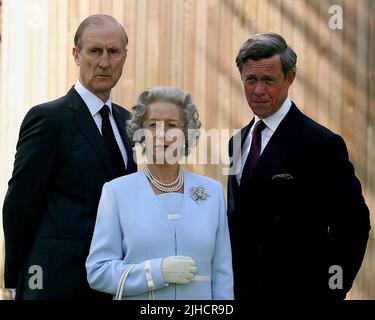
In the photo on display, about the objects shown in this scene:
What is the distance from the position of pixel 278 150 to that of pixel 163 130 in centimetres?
63

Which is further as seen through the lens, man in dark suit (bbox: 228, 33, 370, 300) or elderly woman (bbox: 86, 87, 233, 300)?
man in dark suit (bbox: 228, 33, 370, 300)

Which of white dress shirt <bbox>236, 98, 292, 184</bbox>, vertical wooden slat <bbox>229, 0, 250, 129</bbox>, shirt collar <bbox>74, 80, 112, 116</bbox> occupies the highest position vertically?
vertical wooden slat <bbox>229, 0, 250, 129</bbox>

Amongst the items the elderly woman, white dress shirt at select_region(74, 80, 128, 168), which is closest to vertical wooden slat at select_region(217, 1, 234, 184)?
white dress shirt at select_region(74, 80, 128, 168)

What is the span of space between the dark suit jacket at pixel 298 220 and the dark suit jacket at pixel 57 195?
58 centimetres

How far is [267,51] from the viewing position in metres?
3.77

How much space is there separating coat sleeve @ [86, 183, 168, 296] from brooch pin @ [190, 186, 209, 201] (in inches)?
10.6

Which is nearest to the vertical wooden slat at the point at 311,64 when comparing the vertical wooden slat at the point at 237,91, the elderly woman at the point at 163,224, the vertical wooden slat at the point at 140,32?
the vertical wooden slat at the point at 237,91

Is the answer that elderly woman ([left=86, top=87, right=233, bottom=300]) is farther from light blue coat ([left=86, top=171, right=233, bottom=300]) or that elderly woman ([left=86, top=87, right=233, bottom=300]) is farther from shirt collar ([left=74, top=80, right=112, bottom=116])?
shirt collar ([left=74, top=80, right=112, bottom=116])

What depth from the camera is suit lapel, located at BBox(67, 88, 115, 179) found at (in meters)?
3.75

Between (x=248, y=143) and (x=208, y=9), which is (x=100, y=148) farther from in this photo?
(x=208, y=9)

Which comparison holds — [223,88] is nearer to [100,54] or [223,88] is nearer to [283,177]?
[100,54]

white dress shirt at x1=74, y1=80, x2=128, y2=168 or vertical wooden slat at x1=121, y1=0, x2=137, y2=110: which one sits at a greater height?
vertical wooden slat at x1=121, y1=0, x2=137, y2=110

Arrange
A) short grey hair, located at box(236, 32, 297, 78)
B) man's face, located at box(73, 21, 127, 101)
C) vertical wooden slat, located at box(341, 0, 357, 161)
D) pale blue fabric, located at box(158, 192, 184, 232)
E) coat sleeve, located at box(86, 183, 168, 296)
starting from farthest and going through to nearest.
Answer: vertical wooden slat, located at box(341, 0, 357, 161) → man's face, located at box(73, 21, 127, 101) → short grey hair, located at box(236, 32, 297, 78) → pale blue fabric, located at box(158, 192, 184, 232) → coat sleeve, located at box(86, 183, 168, 296)

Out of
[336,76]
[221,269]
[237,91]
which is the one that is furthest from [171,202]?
[336,76]
